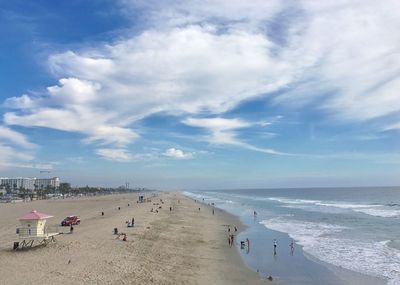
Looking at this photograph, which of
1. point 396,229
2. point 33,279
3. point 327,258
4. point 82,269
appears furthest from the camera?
point 396,229

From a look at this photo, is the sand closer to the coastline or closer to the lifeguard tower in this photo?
the lifeguard tower

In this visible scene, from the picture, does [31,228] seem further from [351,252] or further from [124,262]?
[351,252]

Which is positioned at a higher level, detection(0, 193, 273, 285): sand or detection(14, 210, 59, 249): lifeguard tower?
detection(14, 210, 59, 249): lifeguard tower

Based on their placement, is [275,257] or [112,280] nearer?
[112,280]

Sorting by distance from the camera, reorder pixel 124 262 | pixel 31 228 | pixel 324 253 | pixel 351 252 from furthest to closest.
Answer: pixel 351 252, pixel 324 253, pixel 31 228, pixel 124 262

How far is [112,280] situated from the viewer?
1847 centimetres

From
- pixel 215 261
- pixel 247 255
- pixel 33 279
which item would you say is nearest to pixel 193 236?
pixel 247 255

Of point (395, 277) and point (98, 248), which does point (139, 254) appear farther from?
point (395, 277)

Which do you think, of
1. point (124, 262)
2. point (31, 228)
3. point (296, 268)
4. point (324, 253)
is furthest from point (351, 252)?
point (31, 228)

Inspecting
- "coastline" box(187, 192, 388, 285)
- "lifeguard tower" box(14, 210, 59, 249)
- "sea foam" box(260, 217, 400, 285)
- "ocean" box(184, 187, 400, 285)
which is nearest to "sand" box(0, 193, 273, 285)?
"lifeguard tower" box(14, 210, 59, 249)

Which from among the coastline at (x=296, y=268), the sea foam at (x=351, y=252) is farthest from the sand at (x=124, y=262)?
the sea foam at (x=351, y=252)

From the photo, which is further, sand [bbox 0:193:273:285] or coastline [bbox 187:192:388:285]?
coastline [bbox 187:192:388:285]

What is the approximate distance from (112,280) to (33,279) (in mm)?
3364

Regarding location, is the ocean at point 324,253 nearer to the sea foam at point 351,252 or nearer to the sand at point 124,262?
the sea foam at point 351,252
